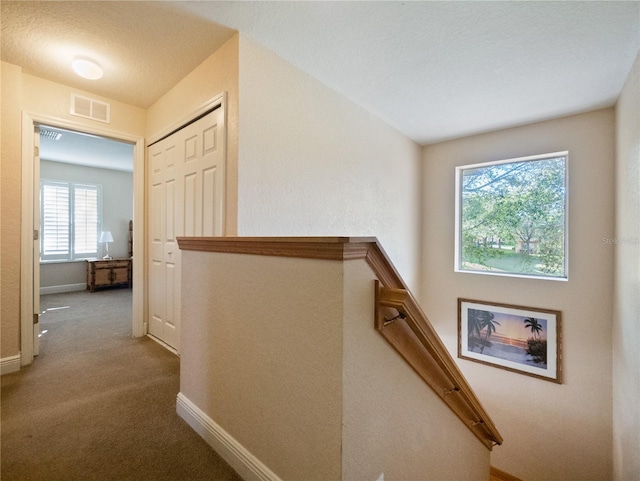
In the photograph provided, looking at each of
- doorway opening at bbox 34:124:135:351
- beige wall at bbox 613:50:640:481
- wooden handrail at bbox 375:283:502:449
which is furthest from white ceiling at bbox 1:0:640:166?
doorway opening at bbox 34:124:135:351

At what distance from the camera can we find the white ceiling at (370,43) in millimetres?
1695

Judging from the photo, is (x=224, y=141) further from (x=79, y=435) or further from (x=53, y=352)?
(x=53, y=352)

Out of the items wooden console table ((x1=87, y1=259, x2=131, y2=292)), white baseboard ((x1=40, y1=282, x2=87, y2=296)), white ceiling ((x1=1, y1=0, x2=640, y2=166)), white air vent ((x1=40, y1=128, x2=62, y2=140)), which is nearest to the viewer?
white ceiling ((x1=1, y1=0, x2=640, y2=166))

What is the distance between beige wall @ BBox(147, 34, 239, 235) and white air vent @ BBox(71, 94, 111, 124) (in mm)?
736

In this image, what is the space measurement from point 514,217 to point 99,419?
446 cm

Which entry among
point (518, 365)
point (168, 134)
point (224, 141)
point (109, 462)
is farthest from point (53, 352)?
point (518, 365)

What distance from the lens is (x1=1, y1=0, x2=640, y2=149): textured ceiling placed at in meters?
1.70

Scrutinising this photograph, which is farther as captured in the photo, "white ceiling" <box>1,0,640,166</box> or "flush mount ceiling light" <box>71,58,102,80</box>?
"flush mount ceiling light" <box>71,58,102,80</box>

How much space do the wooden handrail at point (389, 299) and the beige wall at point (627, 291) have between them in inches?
63.8

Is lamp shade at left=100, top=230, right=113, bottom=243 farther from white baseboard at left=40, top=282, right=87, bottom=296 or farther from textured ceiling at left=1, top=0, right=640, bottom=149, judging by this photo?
textured ceiling at left=1, top=0, right=640, bottom=149

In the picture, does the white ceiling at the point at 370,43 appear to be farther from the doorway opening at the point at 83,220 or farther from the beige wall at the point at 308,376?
the doorway opening at the point at 83,220

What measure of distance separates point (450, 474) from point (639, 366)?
5.34 ft

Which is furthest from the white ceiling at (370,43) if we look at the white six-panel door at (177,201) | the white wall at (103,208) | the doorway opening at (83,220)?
the white wall at (103,208)

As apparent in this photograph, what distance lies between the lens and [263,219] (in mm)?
2053
